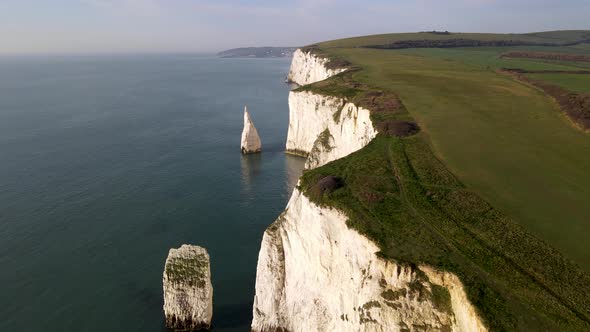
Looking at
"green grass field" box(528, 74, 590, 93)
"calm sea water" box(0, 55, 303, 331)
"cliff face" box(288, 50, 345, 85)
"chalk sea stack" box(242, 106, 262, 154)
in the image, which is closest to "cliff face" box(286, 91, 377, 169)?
"calm sea water" box(0, 55, 303, 331)

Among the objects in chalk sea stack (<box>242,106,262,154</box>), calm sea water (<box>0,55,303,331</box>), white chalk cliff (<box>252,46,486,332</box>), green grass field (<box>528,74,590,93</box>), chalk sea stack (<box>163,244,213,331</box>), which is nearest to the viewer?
white chalk cliff (<box>252,46,486,332</box>)

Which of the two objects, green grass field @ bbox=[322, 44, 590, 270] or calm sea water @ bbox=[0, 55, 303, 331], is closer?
green grass field @ bbox=[322, 44, 590, 270]

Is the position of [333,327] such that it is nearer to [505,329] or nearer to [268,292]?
[268,292]

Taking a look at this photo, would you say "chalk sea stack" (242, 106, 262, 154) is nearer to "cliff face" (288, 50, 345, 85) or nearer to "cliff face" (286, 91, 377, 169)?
"cliff face" (286, 91, 377, 169)

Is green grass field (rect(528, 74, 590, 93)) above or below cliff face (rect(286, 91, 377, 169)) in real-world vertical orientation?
above

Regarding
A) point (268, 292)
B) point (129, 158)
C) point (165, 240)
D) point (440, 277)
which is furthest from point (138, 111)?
point (440, 277)
